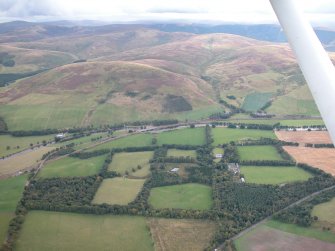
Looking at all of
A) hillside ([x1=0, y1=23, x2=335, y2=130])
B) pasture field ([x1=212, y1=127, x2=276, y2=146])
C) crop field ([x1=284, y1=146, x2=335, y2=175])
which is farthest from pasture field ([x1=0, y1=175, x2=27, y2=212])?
crop field ([x1=284, y1=146, x2=335, y2=175])

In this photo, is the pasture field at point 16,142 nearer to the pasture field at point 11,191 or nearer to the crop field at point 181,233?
the pasture field at point 11,191

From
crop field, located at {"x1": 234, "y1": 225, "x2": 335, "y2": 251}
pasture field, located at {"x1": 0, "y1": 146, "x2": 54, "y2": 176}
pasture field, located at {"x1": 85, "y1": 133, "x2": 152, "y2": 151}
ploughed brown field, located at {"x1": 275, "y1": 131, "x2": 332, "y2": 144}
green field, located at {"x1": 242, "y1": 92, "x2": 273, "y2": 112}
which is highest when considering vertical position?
green field, located at {"x1": 242, "y1": 92, "x2": 273, "y2": 112}

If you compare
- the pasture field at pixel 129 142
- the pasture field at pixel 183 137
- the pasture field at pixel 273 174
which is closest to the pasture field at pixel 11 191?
the pasture field at pixel 129 142

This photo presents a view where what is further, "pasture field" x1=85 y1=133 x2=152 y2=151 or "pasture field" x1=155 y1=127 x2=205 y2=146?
"pasture field" x1=155 y1=127 x2=205 y2=146

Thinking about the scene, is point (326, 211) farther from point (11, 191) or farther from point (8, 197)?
point (11, 191)

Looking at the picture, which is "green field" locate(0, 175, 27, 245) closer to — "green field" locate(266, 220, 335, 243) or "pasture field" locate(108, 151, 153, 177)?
"pasture field" locate(108, 151, 153, 177)

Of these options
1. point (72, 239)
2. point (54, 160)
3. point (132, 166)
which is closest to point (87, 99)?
point (54, 160)
